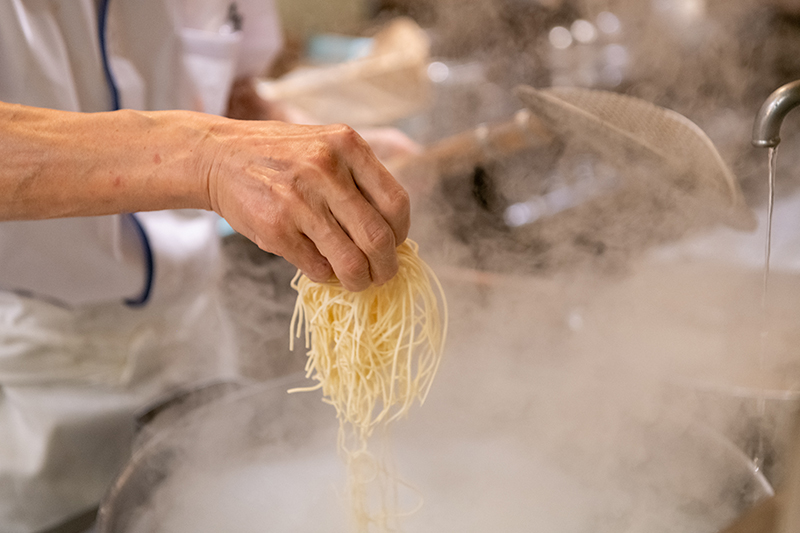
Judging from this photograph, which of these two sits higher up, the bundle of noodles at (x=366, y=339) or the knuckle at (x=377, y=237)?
the knuckle at (x=377, y=237)

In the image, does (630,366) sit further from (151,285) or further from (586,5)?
(586,5)

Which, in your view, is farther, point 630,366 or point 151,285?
point 630,366

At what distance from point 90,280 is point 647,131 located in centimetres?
118

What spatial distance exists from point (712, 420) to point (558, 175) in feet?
7.85

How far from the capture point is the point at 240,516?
54.2 inches

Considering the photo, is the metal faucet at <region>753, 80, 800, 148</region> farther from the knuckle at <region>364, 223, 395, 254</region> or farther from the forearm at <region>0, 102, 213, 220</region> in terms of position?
the forearm at <region>0, 102, 213, 220</region>

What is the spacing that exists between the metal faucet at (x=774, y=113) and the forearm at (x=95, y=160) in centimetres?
79

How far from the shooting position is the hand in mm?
810

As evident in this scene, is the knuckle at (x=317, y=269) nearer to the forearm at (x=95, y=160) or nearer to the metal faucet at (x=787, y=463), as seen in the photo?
the forearm at (x=95, y=160)

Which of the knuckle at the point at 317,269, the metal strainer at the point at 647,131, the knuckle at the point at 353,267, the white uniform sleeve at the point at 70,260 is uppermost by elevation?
the metal strainer at the point at 647,131

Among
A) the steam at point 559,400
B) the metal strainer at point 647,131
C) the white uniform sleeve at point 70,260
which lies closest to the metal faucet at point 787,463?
the metal strainer at point 647,131

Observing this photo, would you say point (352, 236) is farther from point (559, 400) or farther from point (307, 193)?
point (559, 400)

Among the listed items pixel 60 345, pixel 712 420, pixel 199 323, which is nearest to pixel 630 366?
pixel 712 420

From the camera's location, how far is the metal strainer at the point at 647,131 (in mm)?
1063
